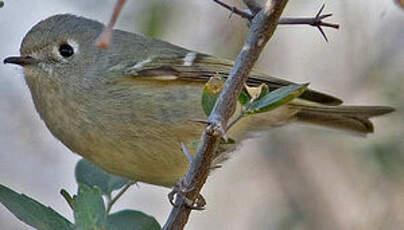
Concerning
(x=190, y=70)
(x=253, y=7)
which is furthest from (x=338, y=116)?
(x=253, y=7)

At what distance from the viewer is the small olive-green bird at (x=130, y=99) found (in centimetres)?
250

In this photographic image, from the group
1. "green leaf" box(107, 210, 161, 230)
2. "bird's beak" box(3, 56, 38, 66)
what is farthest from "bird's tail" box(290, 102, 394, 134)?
"green leaf" box(107, 210, 161, 230)

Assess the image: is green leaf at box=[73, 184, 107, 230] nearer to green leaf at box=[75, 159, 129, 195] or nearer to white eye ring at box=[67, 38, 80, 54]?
green leaf at box=[75, 159, 129, 195]

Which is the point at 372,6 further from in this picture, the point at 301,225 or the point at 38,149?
the point at 38,149

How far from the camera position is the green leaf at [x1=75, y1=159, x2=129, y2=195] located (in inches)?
88.9

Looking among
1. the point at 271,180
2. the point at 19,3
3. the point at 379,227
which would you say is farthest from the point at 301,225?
the point at 19,3

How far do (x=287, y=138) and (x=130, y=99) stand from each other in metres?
1.36

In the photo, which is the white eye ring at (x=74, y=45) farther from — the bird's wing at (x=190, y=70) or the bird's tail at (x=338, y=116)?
the bird's tail at (x=338, y=116)

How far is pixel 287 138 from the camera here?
3.79 m

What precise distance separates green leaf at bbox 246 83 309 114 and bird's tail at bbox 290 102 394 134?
4.71ft

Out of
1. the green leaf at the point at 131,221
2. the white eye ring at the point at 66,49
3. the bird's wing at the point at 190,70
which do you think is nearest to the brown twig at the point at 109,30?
the green leaf at the point at 131,221

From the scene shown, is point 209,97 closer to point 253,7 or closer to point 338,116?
point 253,7

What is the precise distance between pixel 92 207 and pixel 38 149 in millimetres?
2729

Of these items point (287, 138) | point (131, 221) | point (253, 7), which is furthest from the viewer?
point (287, 138)
